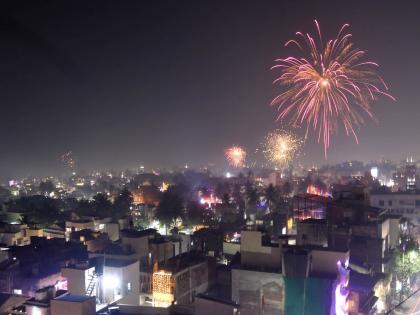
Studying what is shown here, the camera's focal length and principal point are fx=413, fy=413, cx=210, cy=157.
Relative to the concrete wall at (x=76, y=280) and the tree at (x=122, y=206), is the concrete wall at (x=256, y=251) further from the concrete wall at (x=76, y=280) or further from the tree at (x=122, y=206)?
the tree at (x=122, y=206)

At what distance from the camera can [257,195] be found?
30969mm

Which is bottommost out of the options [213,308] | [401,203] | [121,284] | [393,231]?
[121,284]

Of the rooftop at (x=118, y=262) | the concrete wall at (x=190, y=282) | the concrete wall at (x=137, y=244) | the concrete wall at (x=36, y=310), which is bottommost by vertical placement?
the concrete wall at (x=190, y=282)

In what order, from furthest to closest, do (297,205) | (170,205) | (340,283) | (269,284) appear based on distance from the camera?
1. (170,205)
2. (297,205)
3. (269,284)
4. (340,283)

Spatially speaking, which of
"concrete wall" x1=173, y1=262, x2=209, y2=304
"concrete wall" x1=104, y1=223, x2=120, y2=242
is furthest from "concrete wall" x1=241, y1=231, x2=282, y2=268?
"concrete wall" x1=104, y1=223, x2=120, y2=242

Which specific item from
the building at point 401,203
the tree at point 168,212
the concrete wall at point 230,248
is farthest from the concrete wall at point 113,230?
the building at point 401,203

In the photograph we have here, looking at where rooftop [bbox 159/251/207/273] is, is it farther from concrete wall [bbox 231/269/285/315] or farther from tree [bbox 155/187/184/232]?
tree [bbox 155/187/184/232]

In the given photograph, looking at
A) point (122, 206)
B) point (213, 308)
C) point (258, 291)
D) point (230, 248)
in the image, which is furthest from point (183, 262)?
point (122, 206)

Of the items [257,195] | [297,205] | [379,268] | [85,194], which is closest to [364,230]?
[379,268]

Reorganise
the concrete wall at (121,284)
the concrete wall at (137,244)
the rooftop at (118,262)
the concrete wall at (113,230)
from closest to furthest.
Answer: the concrete wall at (121,284), the rooftop at (118,262), the concrete wall at (137,244), the concrete wall at (113,230)

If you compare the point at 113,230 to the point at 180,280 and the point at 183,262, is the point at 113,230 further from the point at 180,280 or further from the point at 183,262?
the point at 180,280

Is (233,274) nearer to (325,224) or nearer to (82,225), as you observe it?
(325,224)

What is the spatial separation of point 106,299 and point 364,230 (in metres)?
9.10

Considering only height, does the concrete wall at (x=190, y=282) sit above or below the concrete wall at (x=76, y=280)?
below
